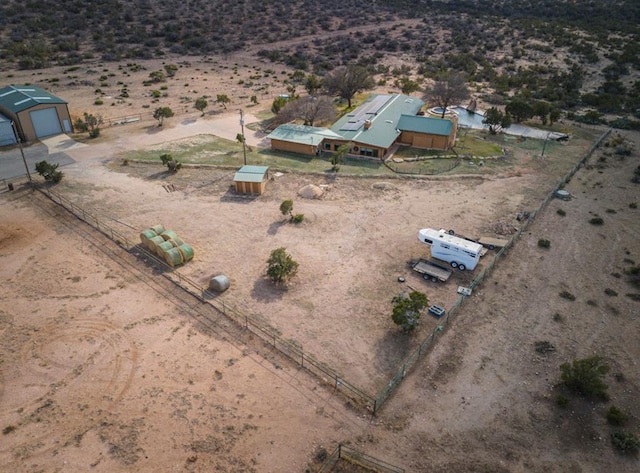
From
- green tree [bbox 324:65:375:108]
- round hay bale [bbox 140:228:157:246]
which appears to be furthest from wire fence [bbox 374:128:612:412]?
green tree [bbox 324:65:375:108]

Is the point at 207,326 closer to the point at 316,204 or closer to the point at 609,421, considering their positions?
the point at 316,204

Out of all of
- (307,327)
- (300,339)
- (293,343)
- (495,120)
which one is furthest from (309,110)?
(293,343)

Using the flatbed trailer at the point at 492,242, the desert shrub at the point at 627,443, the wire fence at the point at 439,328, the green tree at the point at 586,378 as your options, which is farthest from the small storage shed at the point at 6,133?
the desert shrub at the point at 627,443

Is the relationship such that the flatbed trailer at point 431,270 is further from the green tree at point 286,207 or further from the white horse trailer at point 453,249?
the green tree at point 286,207

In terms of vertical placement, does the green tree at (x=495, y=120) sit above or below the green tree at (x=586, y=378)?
above

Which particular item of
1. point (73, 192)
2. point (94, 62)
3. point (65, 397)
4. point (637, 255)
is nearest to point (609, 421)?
point (637, 255)

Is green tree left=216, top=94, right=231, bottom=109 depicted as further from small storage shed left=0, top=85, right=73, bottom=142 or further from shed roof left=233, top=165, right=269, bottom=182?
shed roof left=233, top=165, right=269, bottom=182
